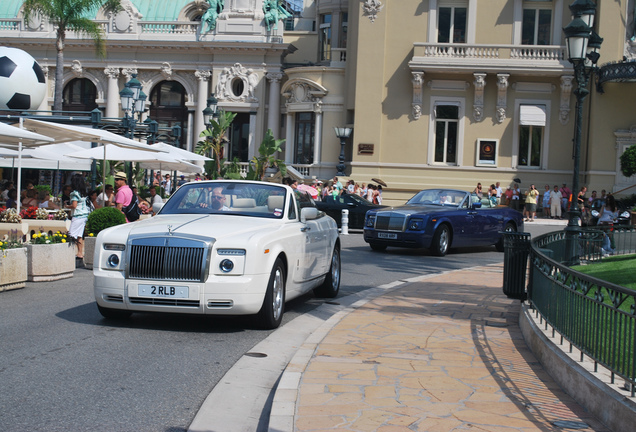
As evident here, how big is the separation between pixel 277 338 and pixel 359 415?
295 cm

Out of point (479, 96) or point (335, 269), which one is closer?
point (335, 269)

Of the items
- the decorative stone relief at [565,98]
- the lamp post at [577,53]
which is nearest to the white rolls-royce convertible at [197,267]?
the lamp post at [577,53]

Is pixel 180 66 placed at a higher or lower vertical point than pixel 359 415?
higher

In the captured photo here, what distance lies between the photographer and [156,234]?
8.00 metres

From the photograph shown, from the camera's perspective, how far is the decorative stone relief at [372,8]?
37656 mm

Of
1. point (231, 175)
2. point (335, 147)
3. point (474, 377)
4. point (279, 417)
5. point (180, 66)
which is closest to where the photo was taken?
point (279, 417)

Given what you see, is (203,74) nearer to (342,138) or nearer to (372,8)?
(342,138)

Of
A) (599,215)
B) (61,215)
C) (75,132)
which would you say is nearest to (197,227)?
(61,215)

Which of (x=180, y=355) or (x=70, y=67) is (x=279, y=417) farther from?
(x=70, y=67)

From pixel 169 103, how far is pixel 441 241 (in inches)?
1333

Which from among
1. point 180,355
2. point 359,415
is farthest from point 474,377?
point 180,355

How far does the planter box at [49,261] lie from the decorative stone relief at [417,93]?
27.3 m

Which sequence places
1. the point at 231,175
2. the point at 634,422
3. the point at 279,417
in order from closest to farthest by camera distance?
the point at 634,422
the point at 279,417
the point at 231,175

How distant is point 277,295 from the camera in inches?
338
